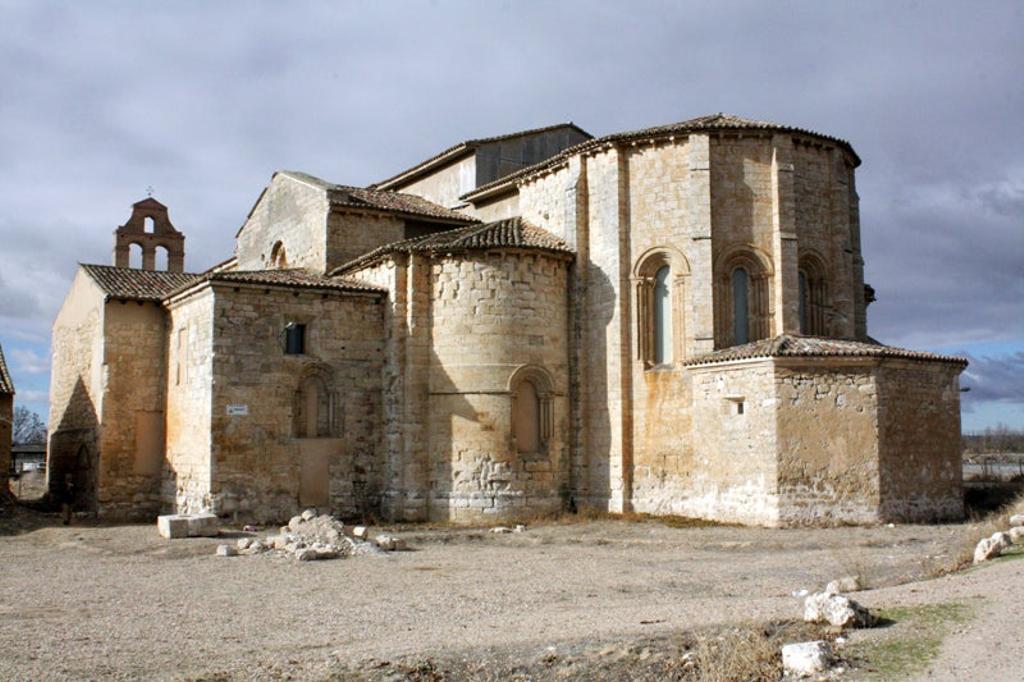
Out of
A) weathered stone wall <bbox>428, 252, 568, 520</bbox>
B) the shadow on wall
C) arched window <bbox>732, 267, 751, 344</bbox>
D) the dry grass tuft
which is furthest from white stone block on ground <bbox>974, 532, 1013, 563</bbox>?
the shadow on wall

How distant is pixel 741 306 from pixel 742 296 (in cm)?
22

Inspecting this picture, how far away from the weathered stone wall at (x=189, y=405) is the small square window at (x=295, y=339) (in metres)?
1.70

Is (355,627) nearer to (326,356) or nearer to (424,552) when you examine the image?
(424,552)

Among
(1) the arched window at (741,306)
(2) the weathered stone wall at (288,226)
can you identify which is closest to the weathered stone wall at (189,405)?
(2) the weathered stone wall at (288,226)

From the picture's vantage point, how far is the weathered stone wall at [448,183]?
2714 cm

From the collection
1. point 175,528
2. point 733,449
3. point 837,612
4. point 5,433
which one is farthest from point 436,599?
point 5,433

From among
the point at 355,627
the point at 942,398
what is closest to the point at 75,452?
the point at 355,627

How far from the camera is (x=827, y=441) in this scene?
61.0ft

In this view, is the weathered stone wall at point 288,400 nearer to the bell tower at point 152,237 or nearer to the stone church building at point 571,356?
the stone church building at point 571,356

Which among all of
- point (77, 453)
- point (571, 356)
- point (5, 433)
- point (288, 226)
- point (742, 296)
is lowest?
point (77, 453)

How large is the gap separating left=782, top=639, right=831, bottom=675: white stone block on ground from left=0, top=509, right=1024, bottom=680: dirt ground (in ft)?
2.99

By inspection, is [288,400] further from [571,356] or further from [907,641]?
[907,641]

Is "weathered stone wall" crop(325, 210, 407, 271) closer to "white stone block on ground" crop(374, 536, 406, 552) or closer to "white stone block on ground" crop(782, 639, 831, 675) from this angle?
"white stone block on ground" crop(374, 536, 406, 552)

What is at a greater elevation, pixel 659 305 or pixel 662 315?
pixel 659 305
